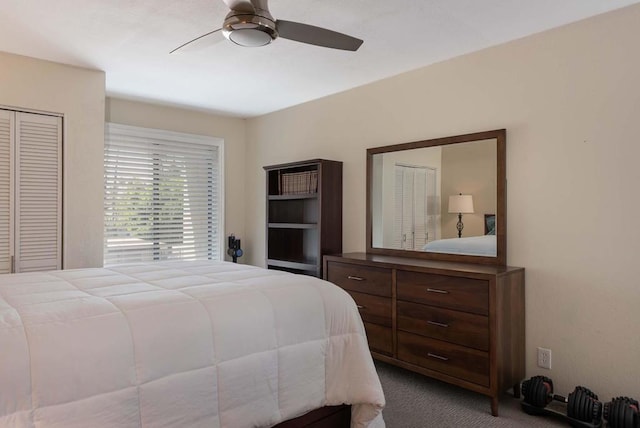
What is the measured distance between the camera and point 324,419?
1.95 metres

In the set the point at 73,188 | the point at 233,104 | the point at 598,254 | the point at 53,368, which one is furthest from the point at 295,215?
the point at 53,368

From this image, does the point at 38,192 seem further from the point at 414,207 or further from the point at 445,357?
the point at 445,357

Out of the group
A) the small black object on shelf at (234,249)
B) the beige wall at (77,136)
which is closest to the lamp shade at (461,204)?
the small black object on shelf at (234,249)

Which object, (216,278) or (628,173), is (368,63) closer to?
(628,173)

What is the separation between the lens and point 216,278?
2145 millimetres

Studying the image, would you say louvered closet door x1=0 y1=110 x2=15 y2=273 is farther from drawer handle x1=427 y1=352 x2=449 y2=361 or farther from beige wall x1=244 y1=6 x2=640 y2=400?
beige wall x1=244 y1=6 x2=640 y2=400

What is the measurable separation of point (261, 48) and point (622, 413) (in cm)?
309

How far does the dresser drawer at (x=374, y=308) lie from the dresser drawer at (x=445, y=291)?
0.15 meters

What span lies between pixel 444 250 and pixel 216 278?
70.6 inches

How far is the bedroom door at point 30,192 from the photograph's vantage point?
3.25m

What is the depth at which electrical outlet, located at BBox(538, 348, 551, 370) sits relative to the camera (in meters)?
2.65

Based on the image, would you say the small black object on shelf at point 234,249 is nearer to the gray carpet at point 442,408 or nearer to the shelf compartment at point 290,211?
the shelf compartment at point 290,211

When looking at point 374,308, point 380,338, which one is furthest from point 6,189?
point 380,338

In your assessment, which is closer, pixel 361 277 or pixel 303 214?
pixel 361 277
